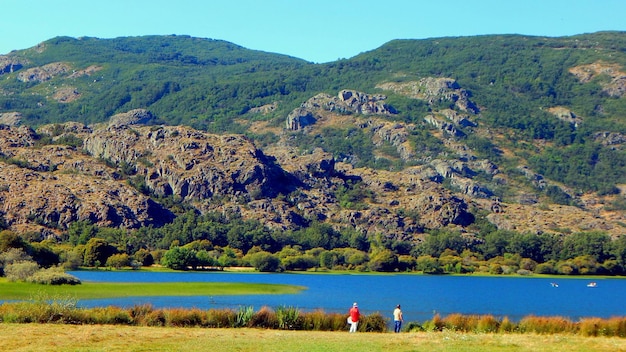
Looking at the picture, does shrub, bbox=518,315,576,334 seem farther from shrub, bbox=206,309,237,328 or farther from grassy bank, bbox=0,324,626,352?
shrub, bbox=206,309,237,328

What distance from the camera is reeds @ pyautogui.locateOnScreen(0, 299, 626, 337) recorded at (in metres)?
49.6

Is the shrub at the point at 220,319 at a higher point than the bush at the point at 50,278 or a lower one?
higher

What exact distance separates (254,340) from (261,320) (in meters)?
9.14

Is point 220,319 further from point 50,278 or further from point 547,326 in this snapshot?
point 50,278

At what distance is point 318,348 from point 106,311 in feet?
53.2

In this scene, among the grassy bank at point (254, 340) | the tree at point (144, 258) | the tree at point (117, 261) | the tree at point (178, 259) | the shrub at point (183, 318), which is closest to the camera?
the grassy bank at point (254, 340)

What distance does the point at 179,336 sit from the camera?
143 ft

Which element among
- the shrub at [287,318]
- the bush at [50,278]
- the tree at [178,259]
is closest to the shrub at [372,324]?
the shrub at [287,318]

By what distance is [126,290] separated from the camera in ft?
332

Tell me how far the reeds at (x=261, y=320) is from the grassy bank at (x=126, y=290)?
83.7ft

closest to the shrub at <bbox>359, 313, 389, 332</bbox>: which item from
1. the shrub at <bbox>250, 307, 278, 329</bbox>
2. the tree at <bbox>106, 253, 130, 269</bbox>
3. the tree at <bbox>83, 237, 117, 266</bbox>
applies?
the shrub at <bbox>250, 307, 278, 329</bbox>

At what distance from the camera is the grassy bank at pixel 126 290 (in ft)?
278

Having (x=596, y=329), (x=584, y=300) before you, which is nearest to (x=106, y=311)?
(x=596, y=329)

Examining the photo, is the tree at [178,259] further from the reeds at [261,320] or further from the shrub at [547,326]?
the shrub at [547,326]
